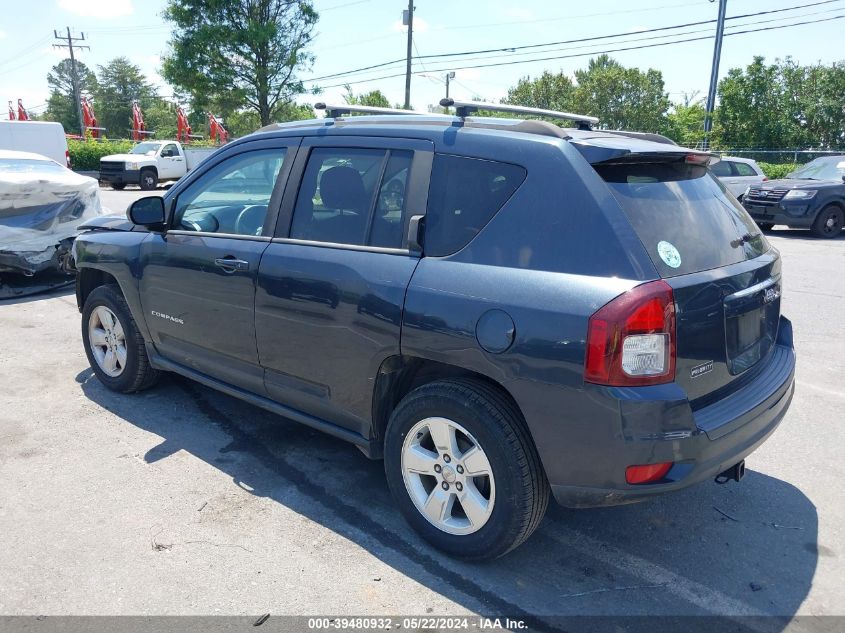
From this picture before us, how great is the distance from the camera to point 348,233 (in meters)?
3.35

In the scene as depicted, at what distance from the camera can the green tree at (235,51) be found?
23594 mm

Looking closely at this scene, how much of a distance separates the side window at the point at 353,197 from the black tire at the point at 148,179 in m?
25.6

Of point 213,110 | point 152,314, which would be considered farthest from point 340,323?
point 213,110

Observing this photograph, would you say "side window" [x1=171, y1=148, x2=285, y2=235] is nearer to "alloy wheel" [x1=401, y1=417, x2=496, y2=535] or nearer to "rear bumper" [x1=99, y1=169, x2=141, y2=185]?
"alloy wheel" [x1=401, y1=417, x2=496, y2=535]

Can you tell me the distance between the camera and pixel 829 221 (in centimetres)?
1461

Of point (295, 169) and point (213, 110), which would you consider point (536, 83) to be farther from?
point (295, 169)

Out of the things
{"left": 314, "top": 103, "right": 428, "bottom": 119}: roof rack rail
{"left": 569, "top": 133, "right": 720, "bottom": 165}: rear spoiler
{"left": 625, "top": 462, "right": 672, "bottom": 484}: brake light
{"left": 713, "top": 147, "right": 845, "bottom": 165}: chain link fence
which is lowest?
{"left": 625, "top": 462, "right": 672, "bottom": 484}: brake light

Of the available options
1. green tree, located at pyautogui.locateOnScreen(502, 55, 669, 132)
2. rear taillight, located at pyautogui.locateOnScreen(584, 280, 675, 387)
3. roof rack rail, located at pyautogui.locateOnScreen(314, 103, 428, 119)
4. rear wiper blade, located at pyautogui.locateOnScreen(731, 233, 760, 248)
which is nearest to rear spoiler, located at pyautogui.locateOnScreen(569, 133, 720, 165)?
rear wiper blade, located at pyautogui.locateOnScreen(731, 233, 760, 248)

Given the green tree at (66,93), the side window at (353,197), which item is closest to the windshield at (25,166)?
the side window at (353,197)

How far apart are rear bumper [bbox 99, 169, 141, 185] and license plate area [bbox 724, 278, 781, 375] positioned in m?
26.9

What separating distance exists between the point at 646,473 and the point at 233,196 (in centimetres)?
295

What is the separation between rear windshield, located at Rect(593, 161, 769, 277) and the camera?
2.64m

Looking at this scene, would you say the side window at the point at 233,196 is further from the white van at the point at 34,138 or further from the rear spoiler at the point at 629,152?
the white van at the point at 34,138

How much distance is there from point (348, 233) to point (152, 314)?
1.81 metres
